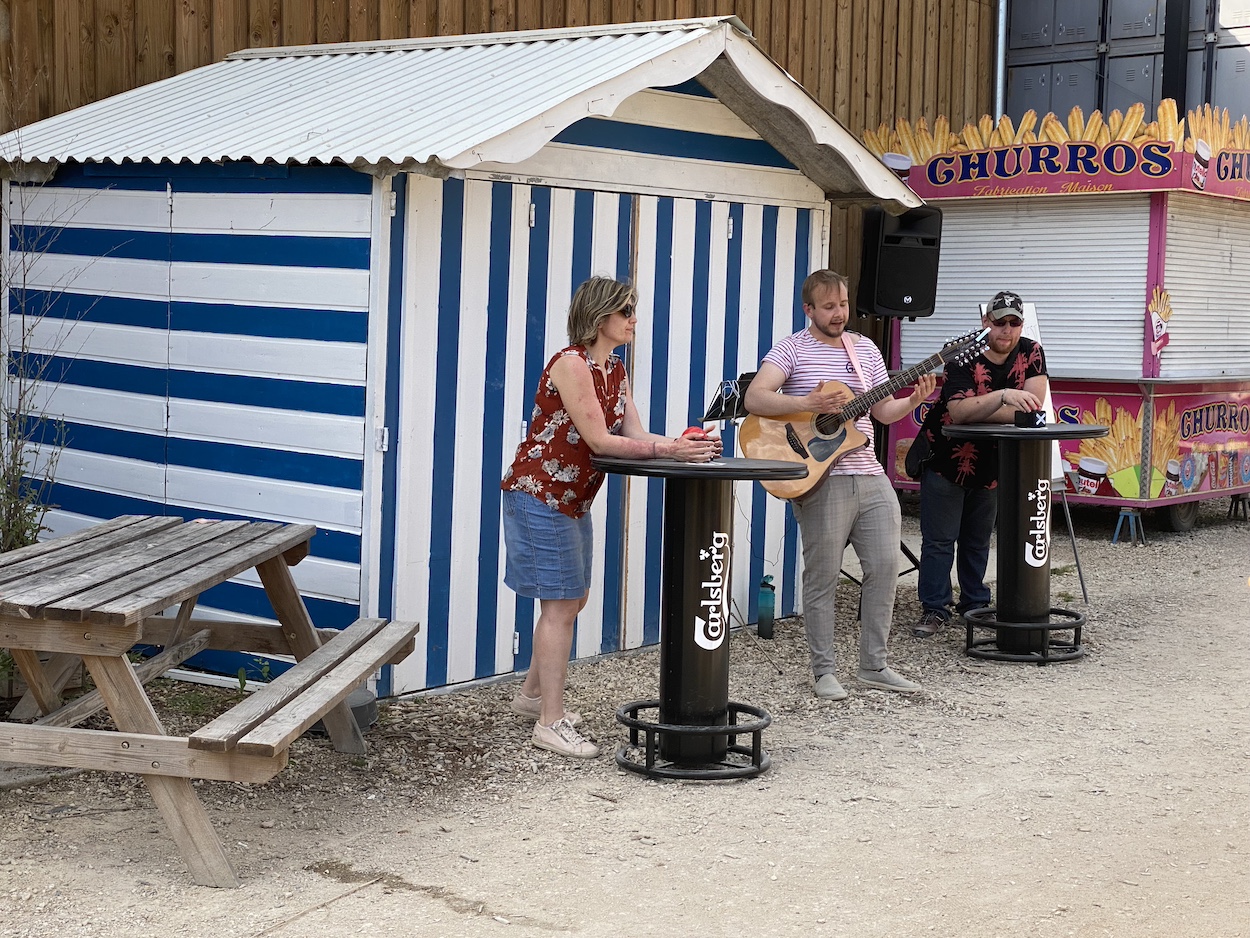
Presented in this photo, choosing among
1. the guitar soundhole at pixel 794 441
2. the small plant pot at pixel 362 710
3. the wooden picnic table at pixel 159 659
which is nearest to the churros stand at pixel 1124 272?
the guitar soundhole at pixel 794 441

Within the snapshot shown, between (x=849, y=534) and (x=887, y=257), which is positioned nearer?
(x=849, y=534)

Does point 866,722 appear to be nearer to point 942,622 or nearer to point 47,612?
point 942,622

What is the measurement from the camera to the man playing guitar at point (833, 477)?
5977 millimetres

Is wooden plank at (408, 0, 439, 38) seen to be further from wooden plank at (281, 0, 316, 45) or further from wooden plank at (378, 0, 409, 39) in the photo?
wooden plank at (281, 0, 316, 45)

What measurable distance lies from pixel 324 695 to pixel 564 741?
1.18 m

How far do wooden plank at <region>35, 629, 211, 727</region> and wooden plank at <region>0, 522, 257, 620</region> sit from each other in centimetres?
28

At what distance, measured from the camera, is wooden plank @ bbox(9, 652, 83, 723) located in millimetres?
5211

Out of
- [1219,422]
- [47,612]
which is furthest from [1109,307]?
[47,612]

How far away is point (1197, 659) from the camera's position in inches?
273

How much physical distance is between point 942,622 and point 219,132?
152 inches

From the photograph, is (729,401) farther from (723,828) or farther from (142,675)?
(142,675)

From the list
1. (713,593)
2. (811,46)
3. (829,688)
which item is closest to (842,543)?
(829,688)

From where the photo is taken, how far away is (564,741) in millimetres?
5211

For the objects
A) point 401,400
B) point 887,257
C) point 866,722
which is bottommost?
point 866,722
